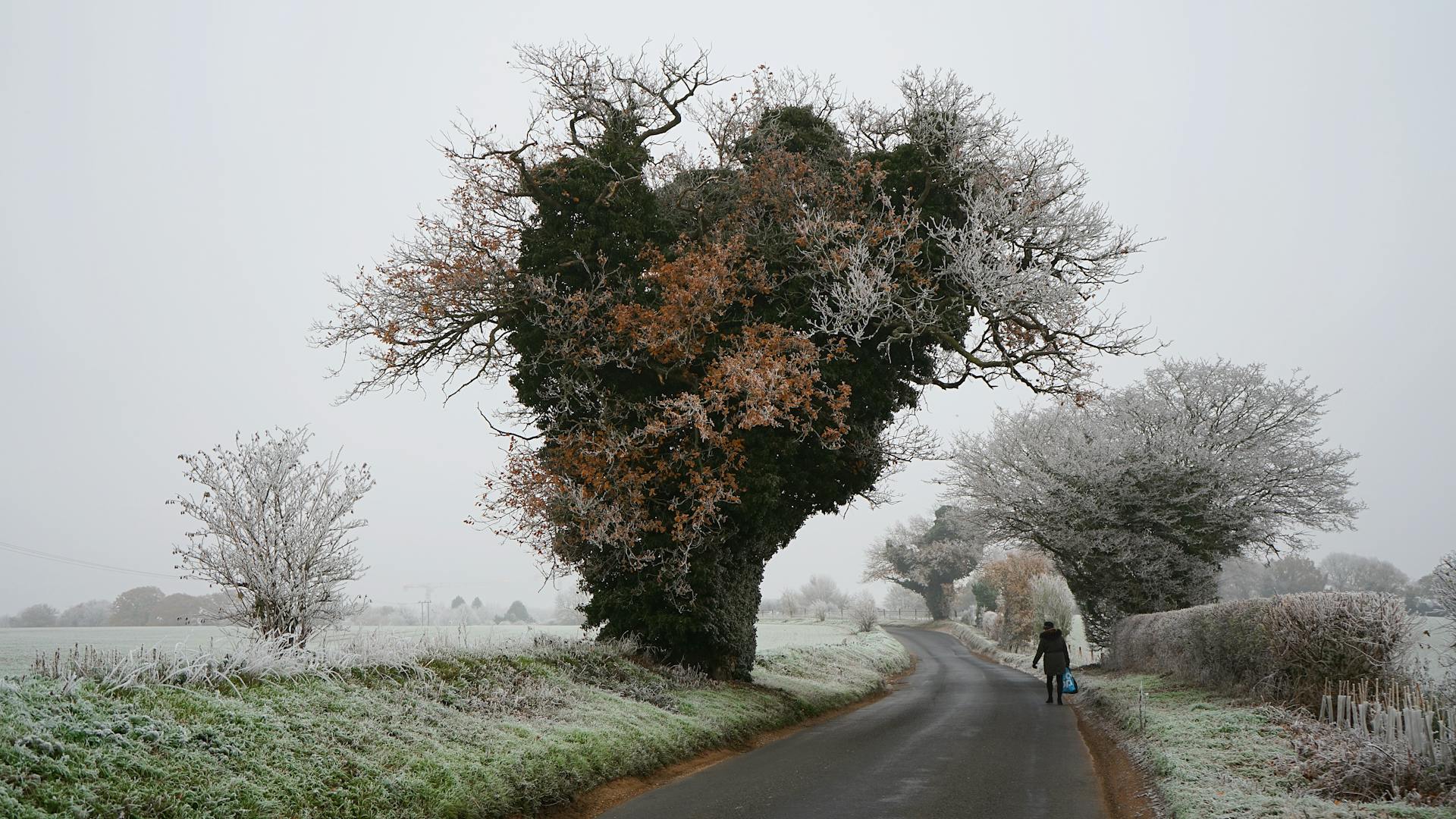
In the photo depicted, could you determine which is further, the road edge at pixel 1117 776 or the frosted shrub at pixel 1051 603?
the frosted shrub at pixel 1051 603

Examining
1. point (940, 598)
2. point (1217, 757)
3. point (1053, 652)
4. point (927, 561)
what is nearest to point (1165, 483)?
point (1053, 652)

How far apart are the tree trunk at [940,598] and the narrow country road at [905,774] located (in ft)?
207

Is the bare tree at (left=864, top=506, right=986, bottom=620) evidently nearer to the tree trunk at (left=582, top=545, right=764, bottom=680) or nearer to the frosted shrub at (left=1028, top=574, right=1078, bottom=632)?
the frosted shrub at (left=1028, top=574, right=1078, bottom=632)

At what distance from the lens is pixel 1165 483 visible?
27438 millimetres

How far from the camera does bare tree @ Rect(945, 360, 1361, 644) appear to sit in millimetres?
27469

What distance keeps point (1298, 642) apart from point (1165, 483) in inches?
634

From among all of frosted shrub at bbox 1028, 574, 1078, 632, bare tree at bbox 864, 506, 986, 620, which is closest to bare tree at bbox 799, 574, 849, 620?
bare tree at bbox 864, 506, 986, 620

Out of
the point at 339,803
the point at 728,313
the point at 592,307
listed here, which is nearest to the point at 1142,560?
the point at 728,313

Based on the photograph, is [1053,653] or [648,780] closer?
[648,780]

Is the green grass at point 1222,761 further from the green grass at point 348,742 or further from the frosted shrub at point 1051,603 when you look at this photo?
the frosted shrub at point 1051,603

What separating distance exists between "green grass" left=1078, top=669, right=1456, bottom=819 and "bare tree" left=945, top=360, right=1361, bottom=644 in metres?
11.8

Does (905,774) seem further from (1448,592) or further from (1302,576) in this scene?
(1302,576)

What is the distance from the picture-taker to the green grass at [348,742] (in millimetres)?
6074

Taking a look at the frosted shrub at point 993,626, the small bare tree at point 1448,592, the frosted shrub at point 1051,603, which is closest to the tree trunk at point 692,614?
the small bare tree at point 1448,592
